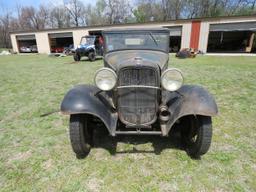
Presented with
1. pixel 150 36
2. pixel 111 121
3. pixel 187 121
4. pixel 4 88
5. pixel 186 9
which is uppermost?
pixel 186 9

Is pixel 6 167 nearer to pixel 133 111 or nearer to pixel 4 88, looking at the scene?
pixel 133 111

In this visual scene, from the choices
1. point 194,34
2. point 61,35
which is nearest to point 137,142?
point 194,34

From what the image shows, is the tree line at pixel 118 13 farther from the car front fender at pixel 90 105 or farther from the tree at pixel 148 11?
the car front fender at pixel 90 105

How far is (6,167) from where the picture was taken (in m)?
2.46

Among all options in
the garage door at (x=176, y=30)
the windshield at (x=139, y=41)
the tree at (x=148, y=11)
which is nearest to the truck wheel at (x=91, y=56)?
the garage door at (x=176, y=30)

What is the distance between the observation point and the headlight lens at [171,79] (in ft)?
7.47

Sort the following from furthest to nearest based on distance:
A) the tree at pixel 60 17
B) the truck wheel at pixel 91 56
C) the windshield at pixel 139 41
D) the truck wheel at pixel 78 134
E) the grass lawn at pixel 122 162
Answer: the tree at pixel 60 17, the truck wheel at pixel 91 56, the windshield at pixel 139 41, the truck wheel at pixel 78 134, the grass lawn at pixel 122 162

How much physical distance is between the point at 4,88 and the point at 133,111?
6099 mm

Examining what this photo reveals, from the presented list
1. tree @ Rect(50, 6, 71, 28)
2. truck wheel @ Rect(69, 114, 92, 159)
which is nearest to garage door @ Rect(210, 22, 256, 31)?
truck wheel @ Rect(69, 114, 92, 159)

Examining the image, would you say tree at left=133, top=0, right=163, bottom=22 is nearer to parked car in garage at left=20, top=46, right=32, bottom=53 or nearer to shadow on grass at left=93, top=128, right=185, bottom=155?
parked car in garage at left=20, top=46, right=32, bottom=53

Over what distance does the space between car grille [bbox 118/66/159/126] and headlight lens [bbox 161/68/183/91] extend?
0.09 metres

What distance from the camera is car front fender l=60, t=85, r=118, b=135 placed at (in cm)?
233

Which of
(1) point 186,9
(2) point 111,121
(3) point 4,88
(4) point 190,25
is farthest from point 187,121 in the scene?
(1) point 186,9

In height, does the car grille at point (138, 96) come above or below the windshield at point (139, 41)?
below
